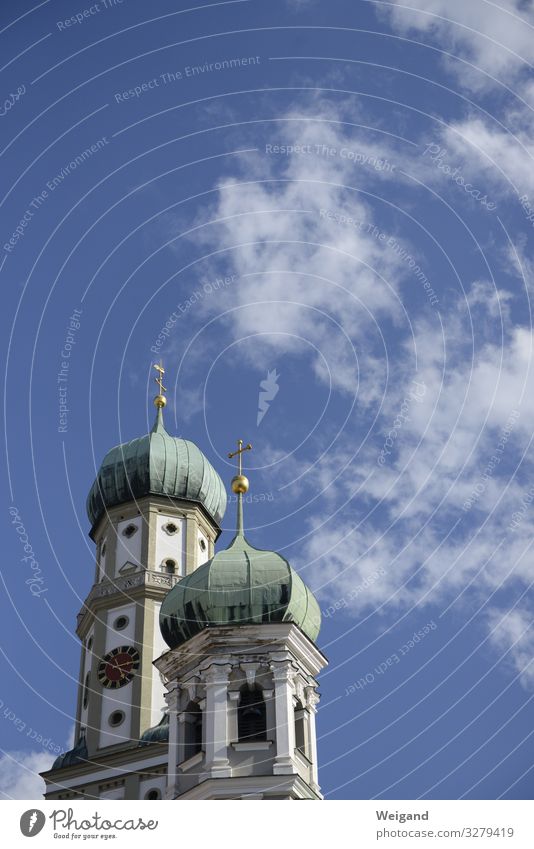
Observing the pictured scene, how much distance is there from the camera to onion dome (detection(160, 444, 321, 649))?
4106cm

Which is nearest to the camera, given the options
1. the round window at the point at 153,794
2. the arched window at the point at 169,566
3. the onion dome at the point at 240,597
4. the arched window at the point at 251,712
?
the arched window at the point at 251,712

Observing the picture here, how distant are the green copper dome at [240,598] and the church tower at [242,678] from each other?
2 centimetres

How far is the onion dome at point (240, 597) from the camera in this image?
41.1 meters

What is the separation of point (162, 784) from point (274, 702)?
535 cm

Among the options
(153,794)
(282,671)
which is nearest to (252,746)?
(282,671)

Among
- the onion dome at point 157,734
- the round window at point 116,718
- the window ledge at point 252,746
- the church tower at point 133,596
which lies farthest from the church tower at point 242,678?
the round window at point 116,718

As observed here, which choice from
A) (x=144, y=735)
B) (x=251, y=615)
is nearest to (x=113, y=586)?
(x=144, y=735)

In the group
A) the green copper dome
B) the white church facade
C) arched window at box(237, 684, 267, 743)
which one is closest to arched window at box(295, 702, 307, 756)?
the white church facade

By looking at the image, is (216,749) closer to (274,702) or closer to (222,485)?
(274,702)

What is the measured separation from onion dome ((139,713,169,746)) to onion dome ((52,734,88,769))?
181cm

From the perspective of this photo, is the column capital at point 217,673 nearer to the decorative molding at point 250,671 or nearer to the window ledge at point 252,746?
the decorative molding at point 250,671

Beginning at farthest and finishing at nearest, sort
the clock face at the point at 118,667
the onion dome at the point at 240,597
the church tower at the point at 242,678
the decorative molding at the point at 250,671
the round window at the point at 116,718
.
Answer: the clock face at the point at 118,667 → the round window at the point at 116,718 → the onion dome at the point at 240,597 → the decorative molding at the point at 250,671 → the church tower at the point at 242,678

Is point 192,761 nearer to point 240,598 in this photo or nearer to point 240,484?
point 240,598
